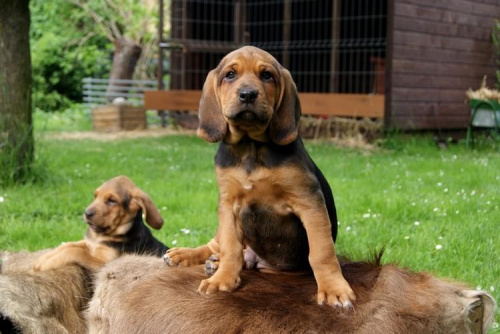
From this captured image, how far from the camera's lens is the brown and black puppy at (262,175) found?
2.88m

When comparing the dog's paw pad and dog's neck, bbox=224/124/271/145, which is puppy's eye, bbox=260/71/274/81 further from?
the dog's paw pad

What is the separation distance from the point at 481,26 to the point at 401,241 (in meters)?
11.2

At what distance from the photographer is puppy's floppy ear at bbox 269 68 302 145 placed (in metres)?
2.99

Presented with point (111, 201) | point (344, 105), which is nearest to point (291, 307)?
point (111, 201)

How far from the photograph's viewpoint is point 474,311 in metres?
2.68

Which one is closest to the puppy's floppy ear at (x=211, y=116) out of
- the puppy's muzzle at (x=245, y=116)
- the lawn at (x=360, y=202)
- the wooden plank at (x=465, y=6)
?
the puppy's muzzle at (x=245, y=116)

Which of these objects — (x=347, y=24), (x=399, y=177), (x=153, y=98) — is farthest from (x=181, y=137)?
(x=399, y=177)

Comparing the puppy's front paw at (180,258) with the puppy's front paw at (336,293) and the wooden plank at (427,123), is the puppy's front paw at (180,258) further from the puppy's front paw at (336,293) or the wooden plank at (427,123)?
the wooden plank at (427,123)

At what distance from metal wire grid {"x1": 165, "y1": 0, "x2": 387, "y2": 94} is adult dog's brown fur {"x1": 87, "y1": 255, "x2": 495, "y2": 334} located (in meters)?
13.5

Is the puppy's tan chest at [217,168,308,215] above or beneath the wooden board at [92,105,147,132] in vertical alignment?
above

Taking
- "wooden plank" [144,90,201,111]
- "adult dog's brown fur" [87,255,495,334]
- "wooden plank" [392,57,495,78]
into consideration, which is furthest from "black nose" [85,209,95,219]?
"wooden plank" [144,90,201,111]

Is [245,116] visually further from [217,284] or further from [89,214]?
[89,214]

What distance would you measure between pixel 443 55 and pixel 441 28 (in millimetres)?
581

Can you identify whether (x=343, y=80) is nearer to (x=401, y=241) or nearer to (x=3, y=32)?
(x=3, y=32)
